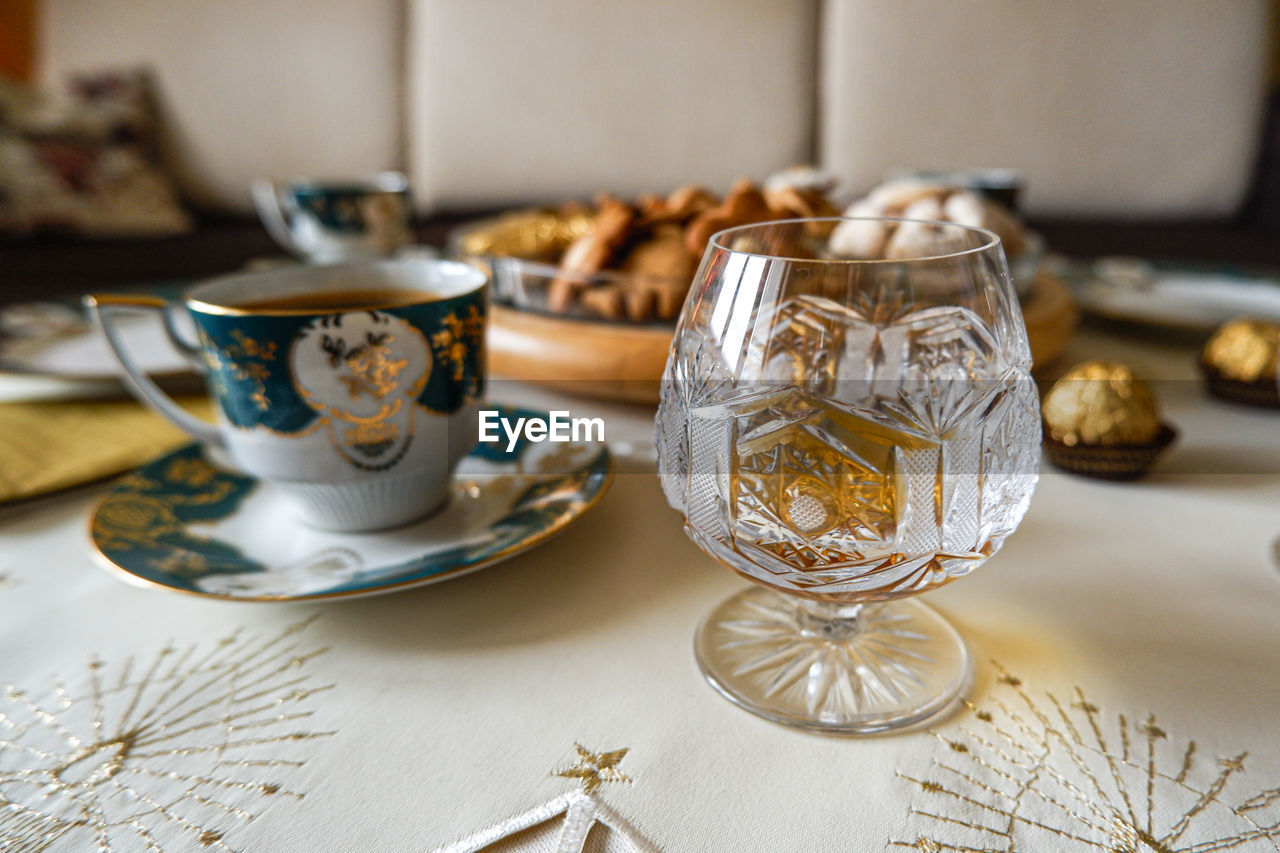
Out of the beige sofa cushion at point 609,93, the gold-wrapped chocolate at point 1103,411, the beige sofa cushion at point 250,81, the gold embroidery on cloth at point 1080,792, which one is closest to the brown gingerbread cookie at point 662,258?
the gold-wrapped chocolate at point 1103,411

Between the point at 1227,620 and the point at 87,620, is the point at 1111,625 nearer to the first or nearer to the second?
the point at 1227,620

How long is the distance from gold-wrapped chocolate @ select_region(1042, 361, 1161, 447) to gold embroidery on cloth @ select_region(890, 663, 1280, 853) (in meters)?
0.20

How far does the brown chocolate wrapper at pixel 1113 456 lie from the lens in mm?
441

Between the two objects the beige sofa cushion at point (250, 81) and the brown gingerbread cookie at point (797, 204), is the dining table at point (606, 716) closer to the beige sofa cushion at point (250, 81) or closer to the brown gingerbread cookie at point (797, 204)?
the brown gingerbread cookie at point (797, 204)

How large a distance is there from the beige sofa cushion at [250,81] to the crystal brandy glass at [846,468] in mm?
1822

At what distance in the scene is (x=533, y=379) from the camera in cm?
57

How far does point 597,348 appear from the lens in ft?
1.75

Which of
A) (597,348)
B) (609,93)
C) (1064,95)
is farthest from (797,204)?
(1064,95)

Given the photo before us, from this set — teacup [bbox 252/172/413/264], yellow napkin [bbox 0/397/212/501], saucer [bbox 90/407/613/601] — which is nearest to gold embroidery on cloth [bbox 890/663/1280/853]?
saucer [bbox 90/407/613/601]

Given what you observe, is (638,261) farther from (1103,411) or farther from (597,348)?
(1103,411)

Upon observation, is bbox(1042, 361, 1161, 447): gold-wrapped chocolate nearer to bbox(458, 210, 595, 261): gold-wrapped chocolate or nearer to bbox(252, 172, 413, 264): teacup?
bbox(458, 210, 595, 261): gold-wrapped chocolate

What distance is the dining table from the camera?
0.80 ft

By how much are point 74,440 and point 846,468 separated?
1.47 ft

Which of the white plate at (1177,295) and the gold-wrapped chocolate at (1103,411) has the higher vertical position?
the white plate at (1177,295)
